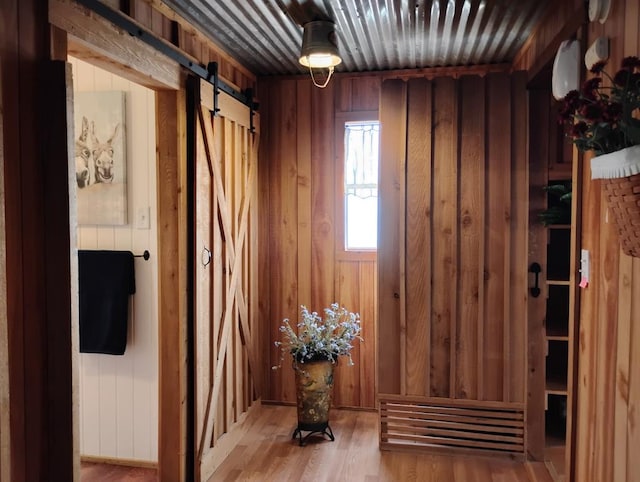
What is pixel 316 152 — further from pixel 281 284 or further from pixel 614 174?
pixel 614 174

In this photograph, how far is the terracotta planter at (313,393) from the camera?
3176mm

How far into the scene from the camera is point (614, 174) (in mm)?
1221

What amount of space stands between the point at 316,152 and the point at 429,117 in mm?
1030

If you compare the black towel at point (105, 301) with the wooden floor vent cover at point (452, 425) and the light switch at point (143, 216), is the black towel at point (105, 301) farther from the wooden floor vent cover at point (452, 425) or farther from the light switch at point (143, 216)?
the wooden floor vent cover at point (452, 425)

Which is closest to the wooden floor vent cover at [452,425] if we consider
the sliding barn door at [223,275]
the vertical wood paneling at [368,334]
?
the vertical wood paneling at [368,334]

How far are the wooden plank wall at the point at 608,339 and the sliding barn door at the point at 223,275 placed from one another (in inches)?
71.2

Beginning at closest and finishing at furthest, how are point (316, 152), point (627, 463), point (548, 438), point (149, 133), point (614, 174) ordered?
point (614, 174) → point (627, 463) → point (149, 133) → point (548, 438) → point (316, 152)

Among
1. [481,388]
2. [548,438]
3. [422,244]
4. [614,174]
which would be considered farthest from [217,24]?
[548,438]

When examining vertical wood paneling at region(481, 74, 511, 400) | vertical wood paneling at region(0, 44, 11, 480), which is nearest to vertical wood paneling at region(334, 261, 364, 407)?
vertical wood paneling at region(481, 74, 511, 400)

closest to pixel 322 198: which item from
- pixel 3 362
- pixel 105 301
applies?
pixel 105 301

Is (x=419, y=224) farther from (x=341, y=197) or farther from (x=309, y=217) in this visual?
(x=309, y=217)

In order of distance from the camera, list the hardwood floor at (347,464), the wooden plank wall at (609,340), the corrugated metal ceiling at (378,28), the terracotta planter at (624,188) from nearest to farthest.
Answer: the terracotta planter at (624,188), the wooden plank wall at (609,340), the corrugated metal ceiling at (378,28), the hardwood floor at (347,464)

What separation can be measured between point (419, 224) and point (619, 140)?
70.2 inches

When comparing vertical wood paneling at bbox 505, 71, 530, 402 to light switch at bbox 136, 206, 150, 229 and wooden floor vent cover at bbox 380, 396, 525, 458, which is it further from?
light switch at bbox 136, 206, 150, 229
